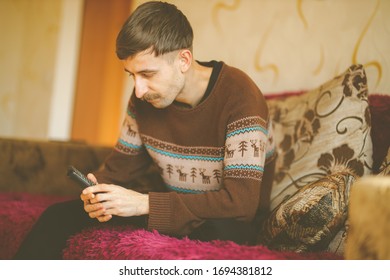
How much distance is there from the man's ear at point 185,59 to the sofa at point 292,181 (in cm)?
40

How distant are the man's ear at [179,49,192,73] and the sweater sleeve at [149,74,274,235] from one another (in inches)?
6.9

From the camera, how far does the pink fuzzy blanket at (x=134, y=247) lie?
677 millimetres

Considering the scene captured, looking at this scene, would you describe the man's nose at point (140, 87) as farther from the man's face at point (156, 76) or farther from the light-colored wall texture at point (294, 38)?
the light-colored wall texture at point (294, 38)

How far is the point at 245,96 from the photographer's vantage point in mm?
907

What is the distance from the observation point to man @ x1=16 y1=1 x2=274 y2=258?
32.2 inches

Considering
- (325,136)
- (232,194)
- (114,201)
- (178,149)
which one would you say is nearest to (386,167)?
(325,136)

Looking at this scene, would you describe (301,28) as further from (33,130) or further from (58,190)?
(33,130)

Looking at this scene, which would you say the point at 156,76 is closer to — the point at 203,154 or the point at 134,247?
the point at 203,154

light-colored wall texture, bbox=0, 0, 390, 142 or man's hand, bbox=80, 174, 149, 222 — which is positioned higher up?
light-colored wall texture, bbox=0, 0, 390, 142

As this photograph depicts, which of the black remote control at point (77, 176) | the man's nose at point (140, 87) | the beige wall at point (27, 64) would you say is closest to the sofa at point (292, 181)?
the black remote control at point (77, 176)

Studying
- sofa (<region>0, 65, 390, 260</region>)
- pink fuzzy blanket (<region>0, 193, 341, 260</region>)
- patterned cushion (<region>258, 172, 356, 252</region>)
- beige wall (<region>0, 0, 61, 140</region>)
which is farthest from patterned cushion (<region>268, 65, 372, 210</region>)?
beige wall (<region>0, 0, 61, 140</region>)

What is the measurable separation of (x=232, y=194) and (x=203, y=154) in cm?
18

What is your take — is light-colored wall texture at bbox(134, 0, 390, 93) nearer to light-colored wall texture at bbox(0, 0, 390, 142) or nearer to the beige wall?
light-colored wall texture at bbox(0, 0, 390, 142)
